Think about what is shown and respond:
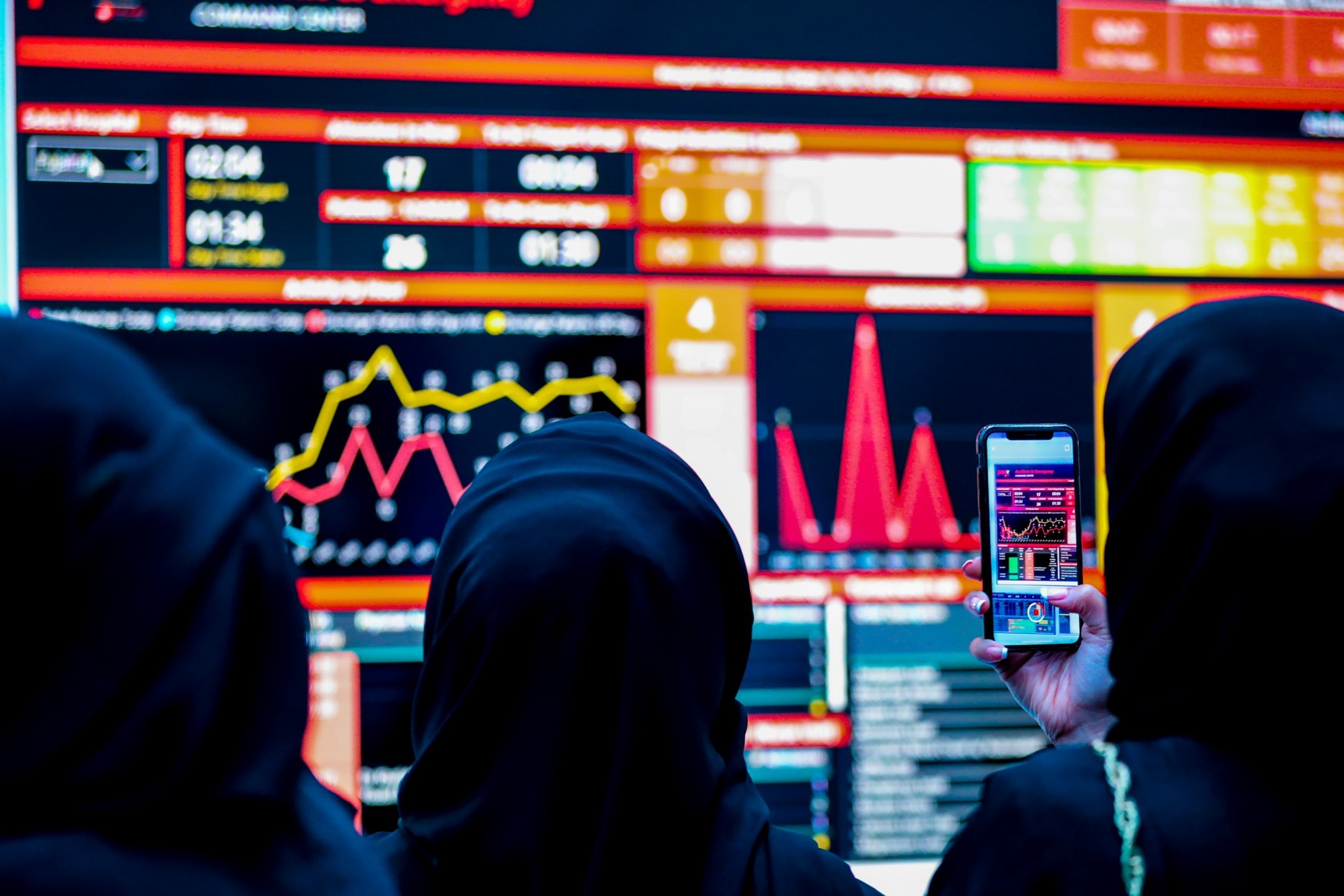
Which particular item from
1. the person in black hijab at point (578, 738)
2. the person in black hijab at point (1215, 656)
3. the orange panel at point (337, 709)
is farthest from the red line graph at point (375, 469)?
the person in black hijab at point (1215, 656)

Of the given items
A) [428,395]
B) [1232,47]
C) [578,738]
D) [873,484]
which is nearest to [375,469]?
[428,395]

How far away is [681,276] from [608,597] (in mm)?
1164

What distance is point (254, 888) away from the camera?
628 mm

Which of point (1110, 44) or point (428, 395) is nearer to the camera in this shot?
point (428, 395)

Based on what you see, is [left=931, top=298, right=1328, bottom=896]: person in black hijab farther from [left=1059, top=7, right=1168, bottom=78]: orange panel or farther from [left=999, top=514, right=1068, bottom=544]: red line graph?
[left=1059, top=7, right=1168, bottom=78]: orange panel

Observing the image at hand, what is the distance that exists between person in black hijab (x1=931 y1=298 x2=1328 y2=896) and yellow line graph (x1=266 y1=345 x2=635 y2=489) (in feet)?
4.32

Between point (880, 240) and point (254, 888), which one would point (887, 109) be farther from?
point (254, 888)

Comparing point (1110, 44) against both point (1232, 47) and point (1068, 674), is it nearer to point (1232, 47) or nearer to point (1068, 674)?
point (1232, 47)

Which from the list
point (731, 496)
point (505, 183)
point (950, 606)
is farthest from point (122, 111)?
point (950, 606)

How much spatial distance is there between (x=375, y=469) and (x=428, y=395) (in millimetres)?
157

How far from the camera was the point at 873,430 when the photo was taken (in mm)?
2152

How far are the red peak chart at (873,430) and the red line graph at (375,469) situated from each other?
0.56 meters

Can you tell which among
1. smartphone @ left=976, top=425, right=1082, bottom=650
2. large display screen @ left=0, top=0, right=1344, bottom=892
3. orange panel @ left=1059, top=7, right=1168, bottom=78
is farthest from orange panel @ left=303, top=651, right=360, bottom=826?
orange panel @ left=1059, top=7, right=1168, bottom=78

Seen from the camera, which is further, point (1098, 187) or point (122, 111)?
point (1098, 187)
